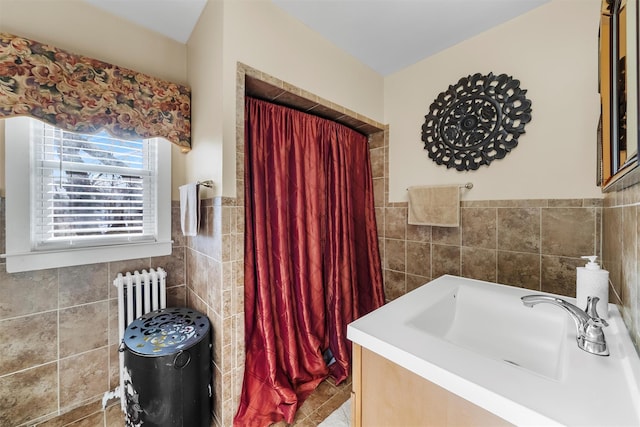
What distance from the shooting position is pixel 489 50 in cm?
158

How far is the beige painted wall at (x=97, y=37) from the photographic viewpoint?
1221mm

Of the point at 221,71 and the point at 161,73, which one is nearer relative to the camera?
the point at 221,71

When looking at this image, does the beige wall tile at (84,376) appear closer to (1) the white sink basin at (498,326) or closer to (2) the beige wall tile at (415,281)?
(1) the white sink basin at (498,326)

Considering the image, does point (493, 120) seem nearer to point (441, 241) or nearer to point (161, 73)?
point (441, 241)

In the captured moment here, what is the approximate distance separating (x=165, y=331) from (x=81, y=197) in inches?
37.6

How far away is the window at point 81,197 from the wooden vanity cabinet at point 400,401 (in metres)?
1.53

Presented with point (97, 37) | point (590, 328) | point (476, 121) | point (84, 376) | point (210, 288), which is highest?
point (97, 37)

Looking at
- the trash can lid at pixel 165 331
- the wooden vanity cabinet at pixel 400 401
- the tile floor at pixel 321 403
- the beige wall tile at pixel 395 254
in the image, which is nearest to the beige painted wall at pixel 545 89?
the beige wall tile at pixel 395 254

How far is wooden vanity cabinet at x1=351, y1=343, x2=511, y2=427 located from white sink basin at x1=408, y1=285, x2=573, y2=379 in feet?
0.55

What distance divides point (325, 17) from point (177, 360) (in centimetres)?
215

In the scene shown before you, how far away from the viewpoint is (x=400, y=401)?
0.70 meters

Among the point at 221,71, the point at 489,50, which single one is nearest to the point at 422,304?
the point at 221,71

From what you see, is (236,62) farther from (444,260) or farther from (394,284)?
(394,284)

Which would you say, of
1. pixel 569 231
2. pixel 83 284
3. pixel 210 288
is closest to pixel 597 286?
pixel 569 231
